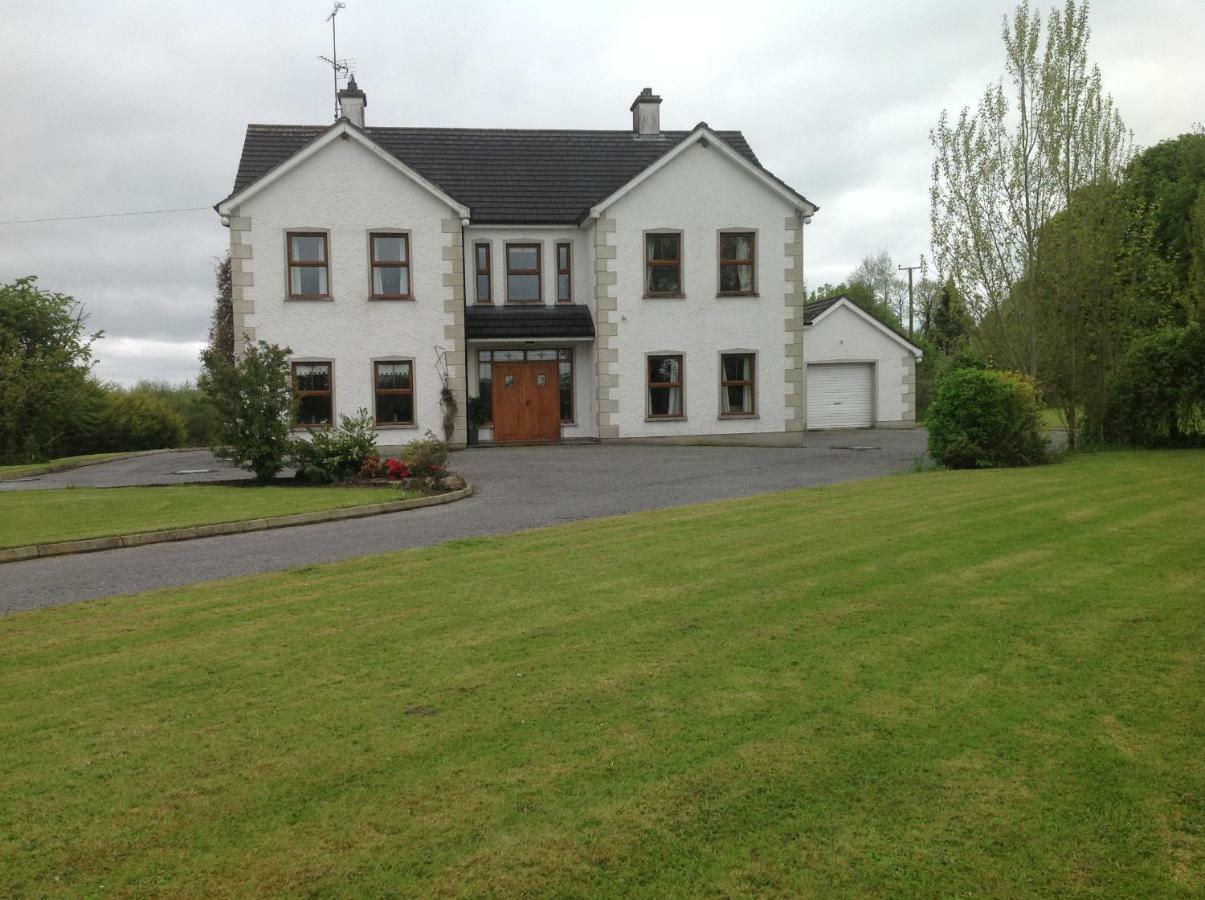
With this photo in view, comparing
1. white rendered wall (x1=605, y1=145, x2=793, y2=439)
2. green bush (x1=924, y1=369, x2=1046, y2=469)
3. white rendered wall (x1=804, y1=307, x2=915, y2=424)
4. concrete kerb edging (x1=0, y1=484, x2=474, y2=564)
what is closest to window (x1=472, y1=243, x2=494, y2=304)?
white rendered wall (x1=605, y1=145, x2=793, y2=439)

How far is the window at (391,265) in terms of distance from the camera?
26.0 m

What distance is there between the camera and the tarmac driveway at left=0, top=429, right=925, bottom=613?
9.52m

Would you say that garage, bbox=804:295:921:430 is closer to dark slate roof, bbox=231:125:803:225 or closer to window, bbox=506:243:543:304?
dark slate roof, bbox=231:125:803:225

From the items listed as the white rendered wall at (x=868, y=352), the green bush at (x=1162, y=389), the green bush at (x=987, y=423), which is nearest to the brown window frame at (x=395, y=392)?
the green bush at (x=987, y=423)

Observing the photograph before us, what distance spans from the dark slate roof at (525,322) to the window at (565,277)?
427 mm

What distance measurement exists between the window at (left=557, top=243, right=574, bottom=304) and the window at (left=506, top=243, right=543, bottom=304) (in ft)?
1.91

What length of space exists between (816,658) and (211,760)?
321cm

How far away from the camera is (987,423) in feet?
57.5

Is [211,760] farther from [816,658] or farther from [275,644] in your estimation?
[816,658]

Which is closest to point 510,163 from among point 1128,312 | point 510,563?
point 1128,312

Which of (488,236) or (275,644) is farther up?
(488,236)

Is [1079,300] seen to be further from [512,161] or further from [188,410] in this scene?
[188,410]

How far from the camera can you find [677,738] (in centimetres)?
458

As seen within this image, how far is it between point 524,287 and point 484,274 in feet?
3.89
